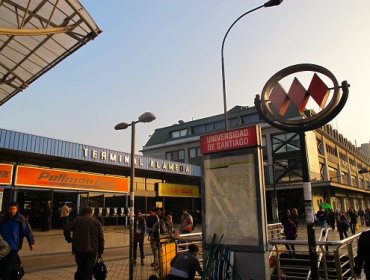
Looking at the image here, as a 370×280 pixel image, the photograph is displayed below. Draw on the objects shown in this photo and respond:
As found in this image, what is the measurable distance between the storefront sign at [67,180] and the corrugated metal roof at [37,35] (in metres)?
10.6

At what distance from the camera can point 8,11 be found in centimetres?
941

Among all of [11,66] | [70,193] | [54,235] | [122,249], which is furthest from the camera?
[70,193]

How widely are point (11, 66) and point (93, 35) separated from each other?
13.0 ft

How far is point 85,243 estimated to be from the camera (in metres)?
7.20

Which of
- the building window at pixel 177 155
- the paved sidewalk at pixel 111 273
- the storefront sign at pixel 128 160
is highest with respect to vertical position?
the building window at pixel 177 155

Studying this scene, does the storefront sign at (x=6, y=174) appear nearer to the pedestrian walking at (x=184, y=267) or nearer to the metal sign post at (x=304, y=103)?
the pedestrian walking at (x=184, y=267)

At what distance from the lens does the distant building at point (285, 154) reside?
44175 mm

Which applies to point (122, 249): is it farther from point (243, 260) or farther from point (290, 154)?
point (290, 154)

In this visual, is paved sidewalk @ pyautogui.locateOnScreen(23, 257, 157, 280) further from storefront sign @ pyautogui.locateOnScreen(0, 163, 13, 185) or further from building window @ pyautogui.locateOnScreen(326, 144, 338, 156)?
building window @ pyautogui.locateOnScreen(326, 144, 338, 156)

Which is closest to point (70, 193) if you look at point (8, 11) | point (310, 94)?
point (8, 11)

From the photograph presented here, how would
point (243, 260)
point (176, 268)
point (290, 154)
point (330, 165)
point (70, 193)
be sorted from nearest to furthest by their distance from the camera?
point (176, 268)
point (243, 260)
point (70, 193)
point (290, 154)
point (330, 165)

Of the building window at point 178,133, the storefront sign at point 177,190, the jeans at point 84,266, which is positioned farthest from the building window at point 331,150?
the jeans at point 84,266

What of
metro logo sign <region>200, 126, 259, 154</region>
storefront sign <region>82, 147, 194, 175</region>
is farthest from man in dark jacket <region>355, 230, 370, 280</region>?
storefront sign <region>82, 147, 194, 175</region>

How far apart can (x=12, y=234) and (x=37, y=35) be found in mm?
5168
